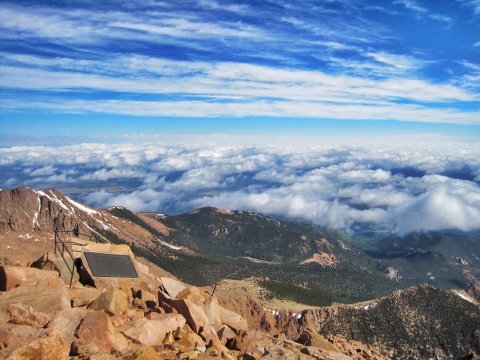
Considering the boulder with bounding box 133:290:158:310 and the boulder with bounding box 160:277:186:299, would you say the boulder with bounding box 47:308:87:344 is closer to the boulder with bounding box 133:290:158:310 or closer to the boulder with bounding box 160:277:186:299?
the boulder with bounding box 133:290:158:310

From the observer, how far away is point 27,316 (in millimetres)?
27844

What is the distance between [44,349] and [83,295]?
13276 mm

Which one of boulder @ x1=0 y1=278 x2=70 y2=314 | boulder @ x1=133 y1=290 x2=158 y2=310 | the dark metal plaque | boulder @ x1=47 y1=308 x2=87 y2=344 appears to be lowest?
boulder @ x1=133 y1=290 x2=158 y2=310

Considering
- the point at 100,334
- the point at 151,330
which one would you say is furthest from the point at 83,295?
the point at 100,334

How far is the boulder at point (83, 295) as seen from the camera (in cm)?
3416

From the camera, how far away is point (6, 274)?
36031 millimetres

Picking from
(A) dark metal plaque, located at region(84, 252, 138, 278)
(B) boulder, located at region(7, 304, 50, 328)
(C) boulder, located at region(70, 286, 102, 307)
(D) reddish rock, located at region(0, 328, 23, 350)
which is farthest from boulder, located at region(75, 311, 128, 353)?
(A) dark metal plaque, located at region(84, 252, 138, 278)

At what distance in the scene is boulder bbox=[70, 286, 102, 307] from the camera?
34.2m

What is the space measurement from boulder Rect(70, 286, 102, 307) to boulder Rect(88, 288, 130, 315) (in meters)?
0.94

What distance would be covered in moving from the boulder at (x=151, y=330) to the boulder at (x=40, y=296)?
5.77 metres

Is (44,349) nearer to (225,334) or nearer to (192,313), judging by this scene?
(192,313)

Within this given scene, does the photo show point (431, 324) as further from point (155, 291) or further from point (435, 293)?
point (155, 291)

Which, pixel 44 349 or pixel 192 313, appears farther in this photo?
pixel 192 313

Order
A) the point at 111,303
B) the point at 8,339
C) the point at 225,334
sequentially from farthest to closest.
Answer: the point at 225,334
the point at 111,303
the point at 8,339
